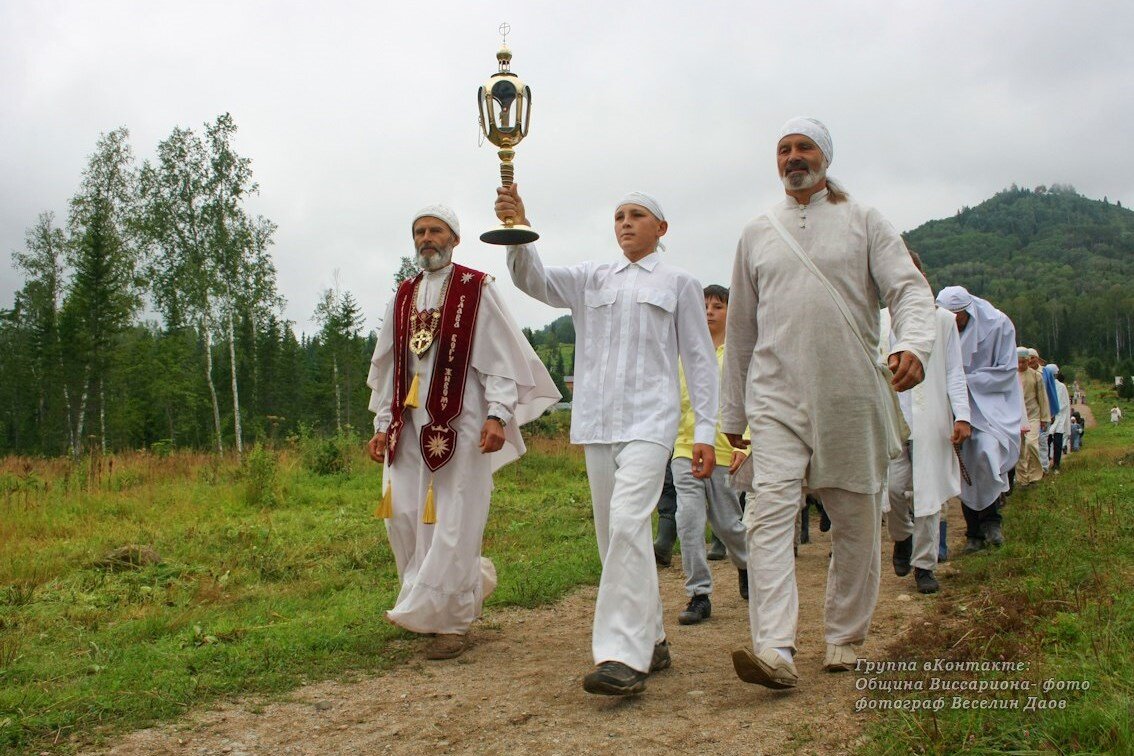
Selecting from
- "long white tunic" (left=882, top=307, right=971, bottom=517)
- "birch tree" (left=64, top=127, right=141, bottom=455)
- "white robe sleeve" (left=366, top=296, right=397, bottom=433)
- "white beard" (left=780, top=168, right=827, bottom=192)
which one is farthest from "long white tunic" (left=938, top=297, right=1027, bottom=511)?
"birch tree" (left=64, top=127, right=141, bottom=455)

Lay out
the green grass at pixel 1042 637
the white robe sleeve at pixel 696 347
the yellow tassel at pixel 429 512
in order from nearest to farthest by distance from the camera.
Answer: the green grass at pixel 1042 637 < the white robe sleeve at pixel 696 347 < the yellow tassel at pixel 429 512

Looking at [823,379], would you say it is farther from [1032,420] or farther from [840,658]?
[1032,420]

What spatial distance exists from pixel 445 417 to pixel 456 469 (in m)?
0.30

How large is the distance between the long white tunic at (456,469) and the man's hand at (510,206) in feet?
3.45

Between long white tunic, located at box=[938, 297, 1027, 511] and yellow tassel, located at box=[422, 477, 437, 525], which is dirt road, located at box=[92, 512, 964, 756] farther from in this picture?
long white tunic, located at box=[938, 297, 1027, 511]

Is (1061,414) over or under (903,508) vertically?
over

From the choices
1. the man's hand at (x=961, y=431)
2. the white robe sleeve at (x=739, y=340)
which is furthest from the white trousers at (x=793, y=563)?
the man's hand at (x=961, y=431)

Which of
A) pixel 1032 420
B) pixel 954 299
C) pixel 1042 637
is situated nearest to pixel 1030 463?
pixel 1032 420

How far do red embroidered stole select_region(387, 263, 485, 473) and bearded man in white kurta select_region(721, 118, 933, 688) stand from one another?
1.78 metres

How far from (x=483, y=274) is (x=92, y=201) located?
120 feet

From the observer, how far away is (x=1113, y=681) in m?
3.35

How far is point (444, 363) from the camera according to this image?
567cm

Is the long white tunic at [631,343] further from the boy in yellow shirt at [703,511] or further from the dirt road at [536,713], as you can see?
the dirt road at [536,713]

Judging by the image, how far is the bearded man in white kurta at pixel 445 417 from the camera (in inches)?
211
